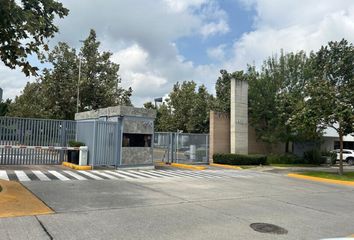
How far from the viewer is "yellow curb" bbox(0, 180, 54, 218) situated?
822 centimetres

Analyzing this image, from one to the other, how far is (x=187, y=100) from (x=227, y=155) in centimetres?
2268

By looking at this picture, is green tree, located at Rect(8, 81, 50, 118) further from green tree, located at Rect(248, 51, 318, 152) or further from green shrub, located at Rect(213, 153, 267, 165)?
green tree, located at Rect(248, 51, 318, 152)

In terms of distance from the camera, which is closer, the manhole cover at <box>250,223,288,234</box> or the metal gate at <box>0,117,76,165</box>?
the manhole cover at <box>250,223,288,234</box>

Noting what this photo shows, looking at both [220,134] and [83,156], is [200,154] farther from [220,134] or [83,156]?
[83,156]

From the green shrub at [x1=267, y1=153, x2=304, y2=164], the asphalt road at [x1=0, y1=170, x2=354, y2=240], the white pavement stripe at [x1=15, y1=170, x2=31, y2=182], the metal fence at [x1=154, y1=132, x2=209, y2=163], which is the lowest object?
the asphalt road at [x1=0, y1=170, x2=354, y2=240]

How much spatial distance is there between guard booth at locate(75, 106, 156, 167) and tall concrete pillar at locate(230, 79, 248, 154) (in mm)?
9114

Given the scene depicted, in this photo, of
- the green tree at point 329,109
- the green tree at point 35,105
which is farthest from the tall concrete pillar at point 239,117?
the green tree at point 35,105

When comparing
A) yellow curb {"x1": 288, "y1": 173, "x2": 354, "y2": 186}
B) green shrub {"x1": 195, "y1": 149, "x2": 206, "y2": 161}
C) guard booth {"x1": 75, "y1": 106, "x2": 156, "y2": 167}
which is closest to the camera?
yellow curb {"x1": 288, "y1": 173, "x2": 354, "y2": 186}

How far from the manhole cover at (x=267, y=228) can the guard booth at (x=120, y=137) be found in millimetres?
12812

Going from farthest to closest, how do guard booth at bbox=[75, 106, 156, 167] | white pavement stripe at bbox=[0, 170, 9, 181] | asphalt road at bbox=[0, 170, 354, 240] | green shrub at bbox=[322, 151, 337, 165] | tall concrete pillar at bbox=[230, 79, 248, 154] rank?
1. green shrub at bbox=[322, 151, 337, 165]
2. tall concrete pillar at bbox=[230, 79, 248, 154]
3. guard booth at bbox=[75, 106, 156, 167]
4. white pavement stripe at bbox=[0, 170, 9, 181]
5. asphalt road at bbox=[0, 170, 354, 240]

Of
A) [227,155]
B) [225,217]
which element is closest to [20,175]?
[225,217]

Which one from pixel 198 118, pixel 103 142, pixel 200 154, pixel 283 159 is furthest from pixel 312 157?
pixel 103 142

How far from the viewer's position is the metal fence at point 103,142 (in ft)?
64.6

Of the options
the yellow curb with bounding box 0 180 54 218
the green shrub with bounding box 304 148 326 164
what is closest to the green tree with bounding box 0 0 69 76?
the yellow curb with bounding box 0 180 54 218
